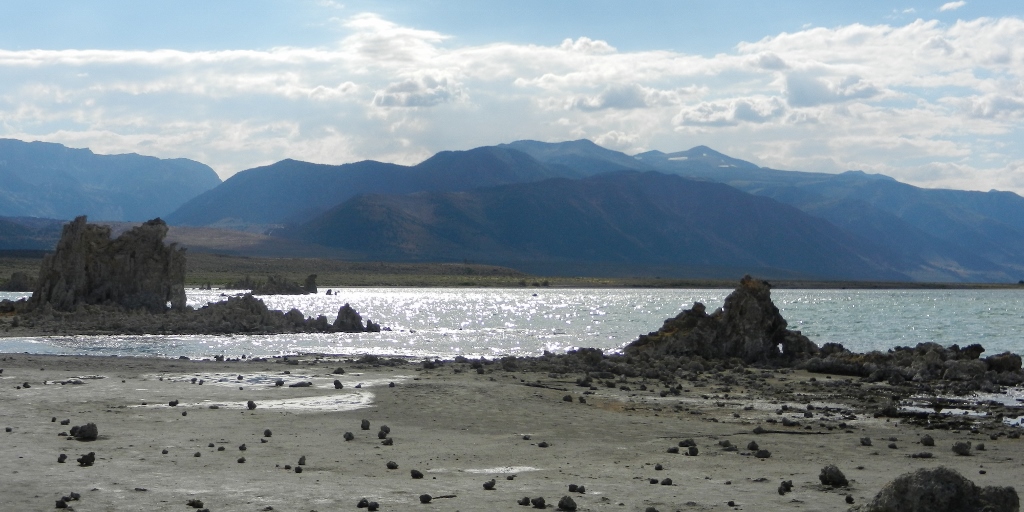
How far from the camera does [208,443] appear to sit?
1694 centimetres

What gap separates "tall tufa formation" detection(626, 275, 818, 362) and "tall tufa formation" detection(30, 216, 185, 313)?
34.7 metres

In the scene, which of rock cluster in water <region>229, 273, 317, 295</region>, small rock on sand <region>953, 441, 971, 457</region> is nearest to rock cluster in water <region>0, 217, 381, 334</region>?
small rock on sand <region>953, 441, 971, 457</region>

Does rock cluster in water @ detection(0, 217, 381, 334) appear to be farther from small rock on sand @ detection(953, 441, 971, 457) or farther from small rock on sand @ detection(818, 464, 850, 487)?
small rock on sand @ detection(818, 464, 850, 487)

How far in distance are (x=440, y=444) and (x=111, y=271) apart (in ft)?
161

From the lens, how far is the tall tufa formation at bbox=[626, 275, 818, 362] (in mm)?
38094

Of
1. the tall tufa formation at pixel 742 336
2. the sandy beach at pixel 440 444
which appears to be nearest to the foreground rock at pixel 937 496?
the sandy beach at pixel 440 444

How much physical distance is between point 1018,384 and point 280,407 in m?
22.2

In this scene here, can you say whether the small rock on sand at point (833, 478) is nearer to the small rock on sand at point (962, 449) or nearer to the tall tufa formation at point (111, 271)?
the small rock on sand at point (962, 449)

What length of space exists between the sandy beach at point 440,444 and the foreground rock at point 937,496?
2.55 metres

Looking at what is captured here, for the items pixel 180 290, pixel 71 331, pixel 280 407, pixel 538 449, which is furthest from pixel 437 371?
pixel 180 290

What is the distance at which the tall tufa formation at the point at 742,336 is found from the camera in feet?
125

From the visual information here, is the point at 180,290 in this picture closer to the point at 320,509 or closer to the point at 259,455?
the point at 259,455

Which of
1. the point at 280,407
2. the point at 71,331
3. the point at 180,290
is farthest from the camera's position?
the point at 180,290

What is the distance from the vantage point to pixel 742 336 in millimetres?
38281
